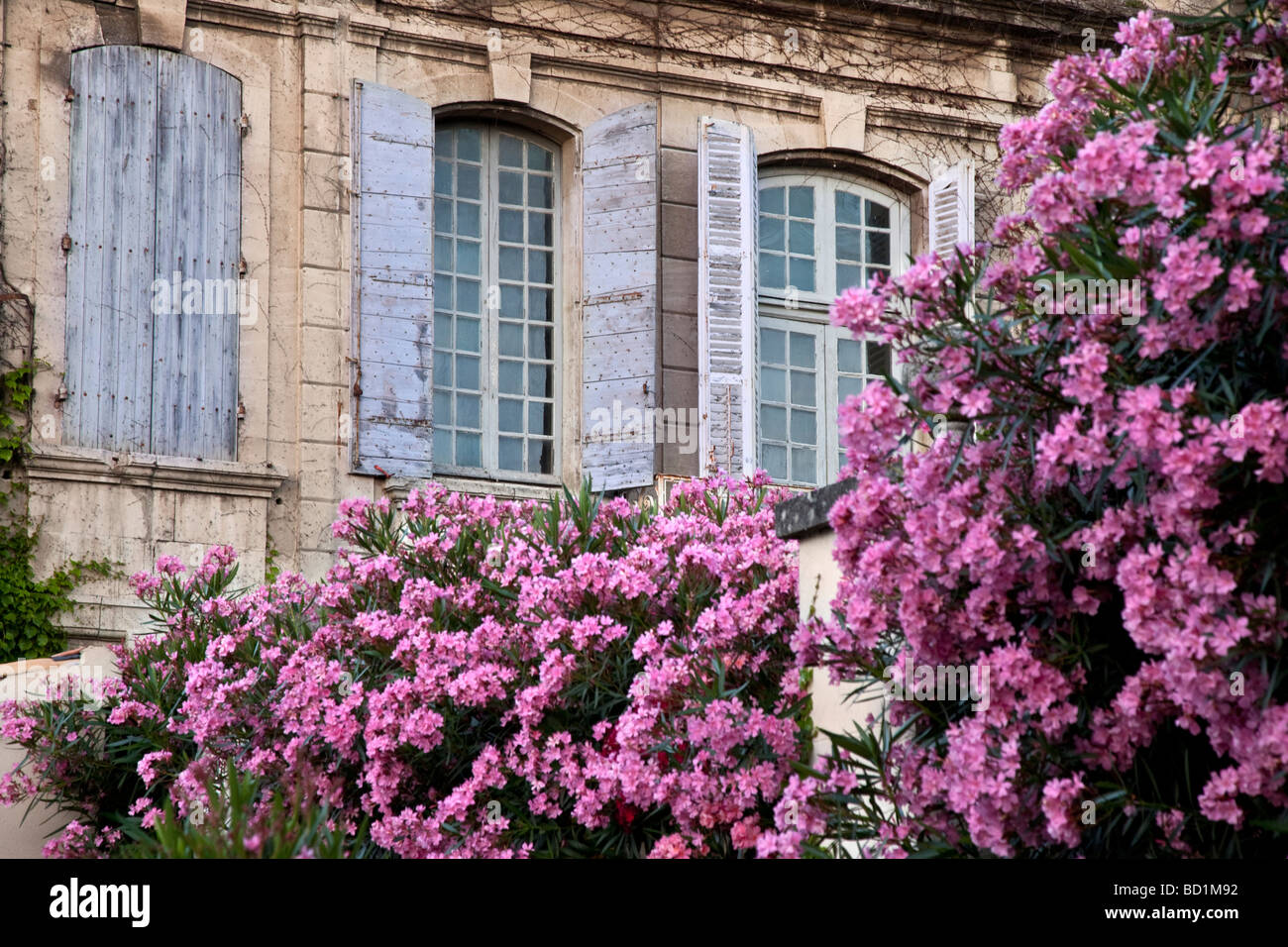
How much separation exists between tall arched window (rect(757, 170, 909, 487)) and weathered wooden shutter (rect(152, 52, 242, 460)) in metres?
3.14

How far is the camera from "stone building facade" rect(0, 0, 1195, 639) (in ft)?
28.0

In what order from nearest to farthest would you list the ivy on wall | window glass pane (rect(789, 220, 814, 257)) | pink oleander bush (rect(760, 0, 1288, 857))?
1. pink oleander bush (rect(760, 0, 1288, 857))
2. the ivy on wall
3. window glass pane (rect(789, 220, 814, 257))

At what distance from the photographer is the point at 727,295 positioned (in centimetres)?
970

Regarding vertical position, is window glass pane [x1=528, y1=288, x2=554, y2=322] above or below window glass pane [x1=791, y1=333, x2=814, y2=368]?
above

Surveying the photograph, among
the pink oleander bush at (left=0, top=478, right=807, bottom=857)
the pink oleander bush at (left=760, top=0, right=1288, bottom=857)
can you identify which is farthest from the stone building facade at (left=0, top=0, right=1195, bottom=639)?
the pink oleander bush at (left=760, top=0, right=1288, bottom=857)

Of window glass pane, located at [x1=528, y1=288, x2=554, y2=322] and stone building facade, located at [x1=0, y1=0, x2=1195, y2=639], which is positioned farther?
window glass pane, located at [x1=528, y1=288, x2=554, y2=322]

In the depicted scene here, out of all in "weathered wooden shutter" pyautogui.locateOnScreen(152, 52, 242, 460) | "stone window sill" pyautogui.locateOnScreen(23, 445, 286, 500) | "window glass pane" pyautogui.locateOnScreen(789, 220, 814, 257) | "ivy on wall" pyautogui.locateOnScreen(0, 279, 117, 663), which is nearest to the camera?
"ivy on wall" pyautogui.locateOnScreen(0, 279, 117, 663)

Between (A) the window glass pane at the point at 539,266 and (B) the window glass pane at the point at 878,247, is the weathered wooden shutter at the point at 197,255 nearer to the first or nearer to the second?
(A) the window glass pane at the point at 539,266

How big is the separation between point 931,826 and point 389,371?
6.19 metres

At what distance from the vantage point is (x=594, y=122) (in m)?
9.80

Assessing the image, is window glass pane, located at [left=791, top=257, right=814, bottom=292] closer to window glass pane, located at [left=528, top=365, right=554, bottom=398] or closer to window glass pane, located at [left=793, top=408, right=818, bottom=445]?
window glass pane, located at [left=793, top=408, right=818, bottom=445]

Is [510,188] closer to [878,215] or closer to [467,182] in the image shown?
[467,182]

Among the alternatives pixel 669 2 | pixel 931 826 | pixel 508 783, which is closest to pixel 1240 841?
pixel 931 826

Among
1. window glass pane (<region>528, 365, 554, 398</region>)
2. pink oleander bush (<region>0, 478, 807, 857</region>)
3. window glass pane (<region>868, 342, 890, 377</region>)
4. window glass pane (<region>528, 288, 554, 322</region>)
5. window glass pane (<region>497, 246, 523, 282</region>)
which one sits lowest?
pink oleander bush (<region>0, 478, 807, 857</region>)
